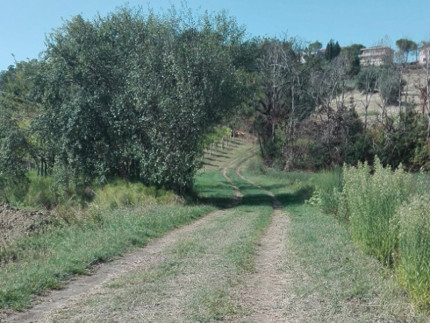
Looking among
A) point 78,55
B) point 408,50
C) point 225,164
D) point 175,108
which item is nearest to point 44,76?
point 78,55

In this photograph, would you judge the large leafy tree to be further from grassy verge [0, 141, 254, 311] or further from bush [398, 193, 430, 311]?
bush [398, 193, 430, 311]

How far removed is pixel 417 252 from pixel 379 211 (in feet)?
9.79

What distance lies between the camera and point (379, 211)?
1062 centimetres

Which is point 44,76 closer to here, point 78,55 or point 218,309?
point 78,55

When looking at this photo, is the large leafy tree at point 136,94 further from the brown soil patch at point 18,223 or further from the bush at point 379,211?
the bush at point 379,211

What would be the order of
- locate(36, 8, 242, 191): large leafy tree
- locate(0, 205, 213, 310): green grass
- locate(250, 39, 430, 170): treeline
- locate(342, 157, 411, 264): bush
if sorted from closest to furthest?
locate(0, 205, 213, 310): green grass
locate(342, 157, 411, 264): bush
locate(36, 8, 242, 191): large leafy tree
locate(250, 39, 430, 170): treeline

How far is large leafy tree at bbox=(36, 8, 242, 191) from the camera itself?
24000 mm

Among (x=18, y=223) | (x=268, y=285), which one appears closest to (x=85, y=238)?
(x=18, y=223)

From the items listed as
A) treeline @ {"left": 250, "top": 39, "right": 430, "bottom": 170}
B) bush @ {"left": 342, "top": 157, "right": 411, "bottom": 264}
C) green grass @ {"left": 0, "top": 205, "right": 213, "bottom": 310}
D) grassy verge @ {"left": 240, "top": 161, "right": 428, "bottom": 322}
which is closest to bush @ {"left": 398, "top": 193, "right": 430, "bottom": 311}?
grassy verge @ {"left": 240, "top": 161, "right": 428, "bottom": 322}

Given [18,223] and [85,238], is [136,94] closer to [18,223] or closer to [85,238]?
[18,223]

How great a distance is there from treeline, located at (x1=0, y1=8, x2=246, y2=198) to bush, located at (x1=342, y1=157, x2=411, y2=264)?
1277 cm

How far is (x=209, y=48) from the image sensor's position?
24.5m

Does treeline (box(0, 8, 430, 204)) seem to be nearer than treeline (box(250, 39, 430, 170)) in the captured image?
Yes

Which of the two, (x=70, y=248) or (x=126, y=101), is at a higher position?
(x=126, y=101)
